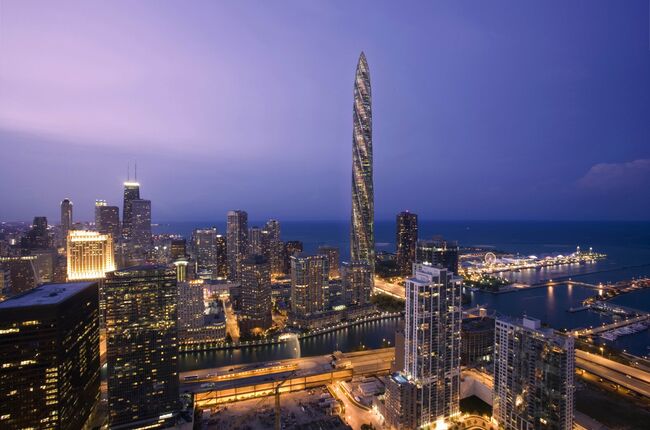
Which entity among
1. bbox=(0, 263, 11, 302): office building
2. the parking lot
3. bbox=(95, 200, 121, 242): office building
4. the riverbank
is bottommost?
the riverbank

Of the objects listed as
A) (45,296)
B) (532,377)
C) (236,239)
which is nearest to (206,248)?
(236,239)

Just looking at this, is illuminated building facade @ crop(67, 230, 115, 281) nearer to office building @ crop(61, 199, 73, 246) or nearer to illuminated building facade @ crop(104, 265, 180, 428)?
illuminated building facade @ crop(104, 265, 180, 428)

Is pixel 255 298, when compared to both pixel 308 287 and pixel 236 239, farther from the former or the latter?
pixel 236 239

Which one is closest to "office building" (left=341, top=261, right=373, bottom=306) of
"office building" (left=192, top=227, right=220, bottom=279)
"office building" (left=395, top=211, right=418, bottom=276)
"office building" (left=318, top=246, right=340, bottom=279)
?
"office building" (left=318, top=246, right=340, bottom=279)

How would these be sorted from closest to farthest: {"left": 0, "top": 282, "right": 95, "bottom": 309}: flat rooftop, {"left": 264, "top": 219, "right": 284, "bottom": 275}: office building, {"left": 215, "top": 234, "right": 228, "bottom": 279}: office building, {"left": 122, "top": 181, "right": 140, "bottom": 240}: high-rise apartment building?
1. {"left": 0, "top": 282, "right": 95, "bottom": 309}: flat rooftop
2. {"left": 215, "top": 234, "right": 228, "bottom": 279}: office building
3. {"left": 264, "top": 219, "right": 284, "bottom": 275}: office building
4. {"left": 122, "top": 181, "right": 140, "bottom": 240}: high-rise apartment building

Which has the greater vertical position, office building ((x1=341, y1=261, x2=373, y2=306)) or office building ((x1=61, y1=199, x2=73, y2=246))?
office building ((x1=61, y1=199, x2=73, y2=246))

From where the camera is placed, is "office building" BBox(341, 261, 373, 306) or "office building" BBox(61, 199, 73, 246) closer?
"office building" BBox(341, 261, 373, 306)
